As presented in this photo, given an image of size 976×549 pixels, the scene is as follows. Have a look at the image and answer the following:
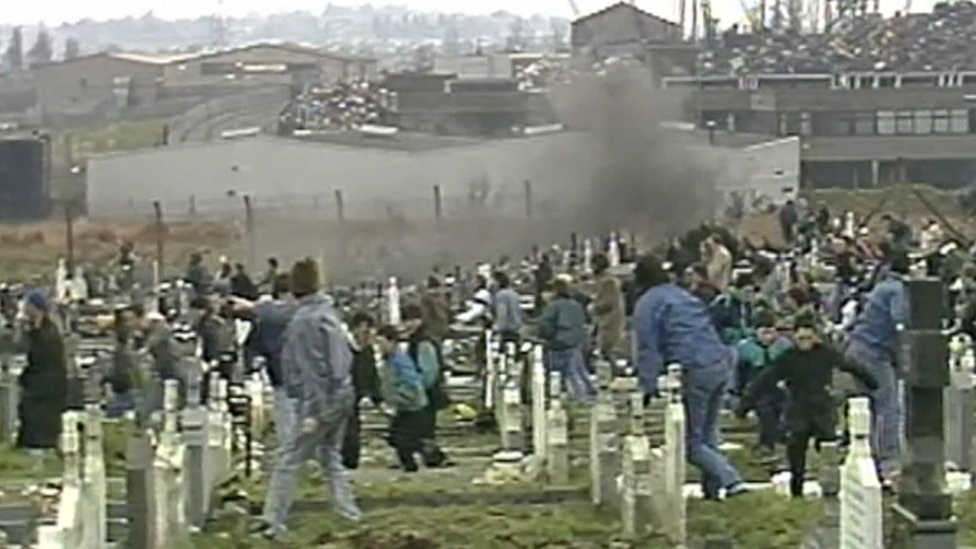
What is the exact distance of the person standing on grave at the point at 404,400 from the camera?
60.7 feet

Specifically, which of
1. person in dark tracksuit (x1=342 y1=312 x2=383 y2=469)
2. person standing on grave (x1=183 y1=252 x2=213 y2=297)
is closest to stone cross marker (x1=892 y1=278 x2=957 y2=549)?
person in dark tracksuit (x1=342 y1=312 x2=383 y2=469)

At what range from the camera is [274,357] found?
Result: 16078mm

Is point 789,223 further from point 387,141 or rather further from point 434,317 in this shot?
point 387,141

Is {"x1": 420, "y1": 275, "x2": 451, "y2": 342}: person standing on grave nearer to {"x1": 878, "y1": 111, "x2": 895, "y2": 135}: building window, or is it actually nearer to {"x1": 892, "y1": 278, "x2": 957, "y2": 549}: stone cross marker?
{"x1": 892, "y1": 278, "x2": 957, "y2": 549}: stone cross marker

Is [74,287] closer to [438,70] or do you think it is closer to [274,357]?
[274,357]

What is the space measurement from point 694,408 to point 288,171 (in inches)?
1879

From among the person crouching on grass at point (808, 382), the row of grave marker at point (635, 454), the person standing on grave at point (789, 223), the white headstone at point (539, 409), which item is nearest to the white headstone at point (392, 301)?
the row of grave marker at point (635, 454)

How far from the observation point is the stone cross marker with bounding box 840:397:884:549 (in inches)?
419

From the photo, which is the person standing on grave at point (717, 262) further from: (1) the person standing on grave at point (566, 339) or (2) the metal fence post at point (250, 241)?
(2) the metal fence post at point (250, 241)

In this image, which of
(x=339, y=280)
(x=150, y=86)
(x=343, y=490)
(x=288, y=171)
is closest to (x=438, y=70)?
(x=150, y=86)

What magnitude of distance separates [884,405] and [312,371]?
3630 millimetres

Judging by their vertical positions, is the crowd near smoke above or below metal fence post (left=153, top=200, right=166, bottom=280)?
above

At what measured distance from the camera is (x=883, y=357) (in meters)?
16.0

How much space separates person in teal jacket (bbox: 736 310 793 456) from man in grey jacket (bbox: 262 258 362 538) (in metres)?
2.83
